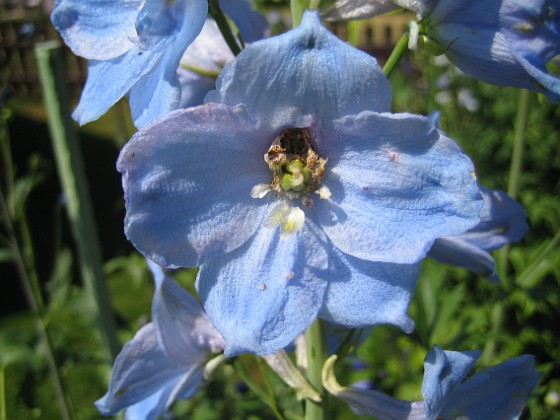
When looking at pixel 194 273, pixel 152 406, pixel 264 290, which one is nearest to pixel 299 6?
pixel 264 290

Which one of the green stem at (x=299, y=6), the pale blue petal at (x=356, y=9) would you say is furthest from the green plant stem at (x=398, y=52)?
the green stem at (x=299, y=6)

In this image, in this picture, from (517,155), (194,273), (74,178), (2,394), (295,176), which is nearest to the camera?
(295,176)

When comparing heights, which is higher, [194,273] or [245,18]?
[245,18]

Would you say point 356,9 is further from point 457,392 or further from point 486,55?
point 457,392

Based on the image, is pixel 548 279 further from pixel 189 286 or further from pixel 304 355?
pixel 304 355

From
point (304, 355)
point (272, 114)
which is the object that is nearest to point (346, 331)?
point (304, 355)

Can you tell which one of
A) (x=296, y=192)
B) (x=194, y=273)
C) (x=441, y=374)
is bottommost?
(x=194, y=273)
